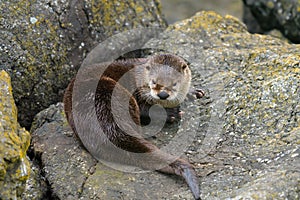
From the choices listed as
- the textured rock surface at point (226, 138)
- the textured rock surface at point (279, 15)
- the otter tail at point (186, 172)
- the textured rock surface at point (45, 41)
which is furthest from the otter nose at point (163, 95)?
the textured rock surface at point (279, 15)

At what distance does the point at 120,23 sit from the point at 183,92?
3.78 feet

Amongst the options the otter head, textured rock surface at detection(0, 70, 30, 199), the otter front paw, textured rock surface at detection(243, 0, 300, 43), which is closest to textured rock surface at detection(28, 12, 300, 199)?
the otter front paw

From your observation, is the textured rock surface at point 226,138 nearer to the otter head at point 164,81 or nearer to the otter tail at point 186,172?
the otter tail at point 186,172

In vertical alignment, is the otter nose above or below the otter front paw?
above

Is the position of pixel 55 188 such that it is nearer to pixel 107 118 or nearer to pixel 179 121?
pixel 107 118

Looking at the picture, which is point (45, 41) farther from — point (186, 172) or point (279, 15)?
point (279, 15)

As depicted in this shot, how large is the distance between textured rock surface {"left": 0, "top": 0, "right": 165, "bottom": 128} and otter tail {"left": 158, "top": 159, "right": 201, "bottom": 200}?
1.48m

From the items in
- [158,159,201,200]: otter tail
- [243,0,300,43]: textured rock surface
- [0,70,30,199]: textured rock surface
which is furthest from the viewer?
[243,0,300,43]: textured rock surface

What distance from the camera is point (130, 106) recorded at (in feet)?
13.7

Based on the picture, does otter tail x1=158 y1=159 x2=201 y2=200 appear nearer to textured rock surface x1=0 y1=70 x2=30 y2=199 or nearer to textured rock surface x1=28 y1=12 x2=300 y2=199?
textured rock surface x1=28 y1=12 x2=300 y2=199

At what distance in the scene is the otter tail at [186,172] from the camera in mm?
3502

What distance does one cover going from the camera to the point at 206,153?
3.90 m

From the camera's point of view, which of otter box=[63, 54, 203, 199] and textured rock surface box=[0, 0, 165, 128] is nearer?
otter box=[63, 54, 203, 199]

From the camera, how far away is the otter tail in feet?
11.5
